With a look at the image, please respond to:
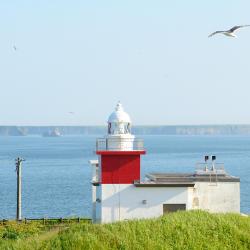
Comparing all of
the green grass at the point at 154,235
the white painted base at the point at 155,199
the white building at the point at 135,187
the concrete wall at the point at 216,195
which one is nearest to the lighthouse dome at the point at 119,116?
the white building at the point at 135,187

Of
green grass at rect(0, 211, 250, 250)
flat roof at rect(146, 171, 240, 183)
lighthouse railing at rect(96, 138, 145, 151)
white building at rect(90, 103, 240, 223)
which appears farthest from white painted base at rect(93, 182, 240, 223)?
green grass at rect(0, 211, 250, 250)

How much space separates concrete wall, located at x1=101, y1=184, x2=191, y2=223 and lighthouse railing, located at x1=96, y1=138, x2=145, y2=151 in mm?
1968

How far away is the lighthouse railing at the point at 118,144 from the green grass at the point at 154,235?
8.30 m

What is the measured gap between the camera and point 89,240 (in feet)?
79.6

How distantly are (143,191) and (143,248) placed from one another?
10563 mm

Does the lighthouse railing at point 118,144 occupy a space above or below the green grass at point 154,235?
above

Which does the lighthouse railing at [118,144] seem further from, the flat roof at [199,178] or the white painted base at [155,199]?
the flat roof at [199,178]

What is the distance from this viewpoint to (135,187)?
116 feet

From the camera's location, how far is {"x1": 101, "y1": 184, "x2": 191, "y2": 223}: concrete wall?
35.2 meters

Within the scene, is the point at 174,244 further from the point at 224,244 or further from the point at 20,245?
the point at 20,245

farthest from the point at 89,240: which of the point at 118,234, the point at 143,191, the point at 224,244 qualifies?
the point at 143,191

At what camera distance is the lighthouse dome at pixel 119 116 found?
36531mm

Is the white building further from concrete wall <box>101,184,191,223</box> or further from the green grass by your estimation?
Answer: the green grass

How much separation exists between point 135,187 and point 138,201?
27.0 inches
